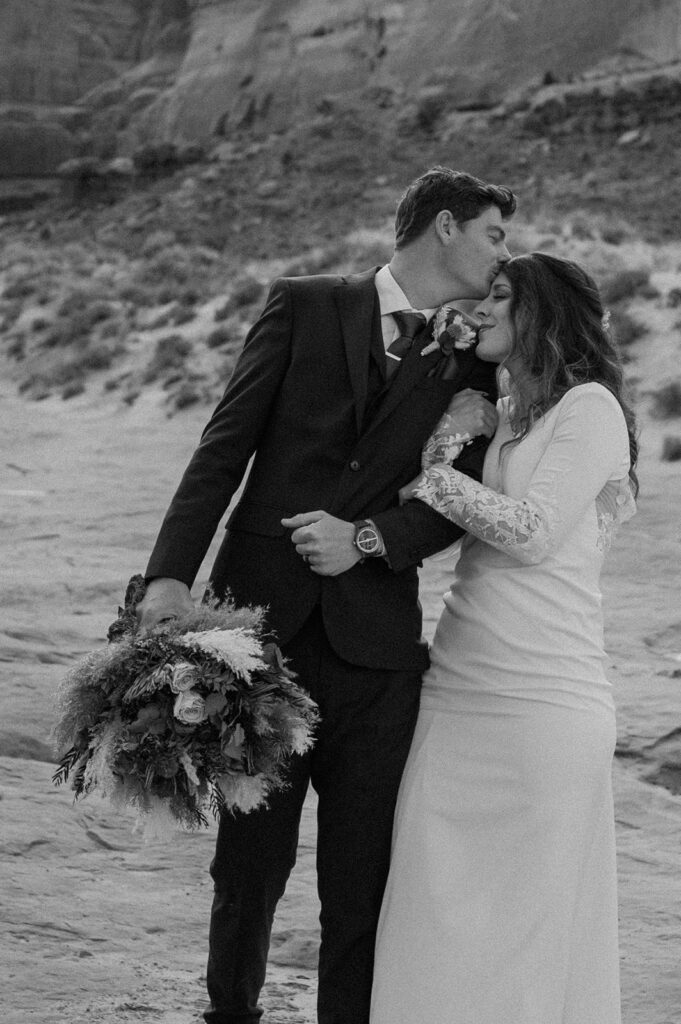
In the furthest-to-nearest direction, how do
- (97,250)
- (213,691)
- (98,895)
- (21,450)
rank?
(97,250) → (21,450) → (98,895) → (213,691)

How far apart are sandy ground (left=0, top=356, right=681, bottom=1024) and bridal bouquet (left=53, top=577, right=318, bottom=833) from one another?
72 centimetres

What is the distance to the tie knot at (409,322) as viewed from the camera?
10.6 feet

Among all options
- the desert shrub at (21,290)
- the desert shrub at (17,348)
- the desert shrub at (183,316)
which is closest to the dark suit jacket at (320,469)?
the desert shrub at (183,316)

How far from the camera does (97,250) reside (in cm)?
2816

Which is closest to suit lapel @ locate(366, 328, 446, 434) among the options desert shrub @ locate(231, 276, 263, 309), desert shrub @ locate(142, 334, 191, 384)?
desert shrub @ locate(142, 334, 191, 384)

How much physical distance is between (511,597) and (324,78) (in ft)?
145

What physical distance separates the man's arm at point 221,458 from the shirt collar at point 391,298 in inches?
9.4

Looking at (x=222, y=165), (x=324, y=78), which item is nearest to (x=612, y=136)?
Answer: (x=222, y=165)

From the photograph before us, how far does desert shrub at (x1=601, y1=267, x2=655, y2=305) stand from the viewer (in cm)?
1448

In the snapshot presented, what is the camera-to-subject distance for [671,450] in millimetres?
10469

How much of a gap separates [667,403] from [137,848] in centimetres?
782

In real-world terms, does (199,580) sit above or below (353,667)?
below

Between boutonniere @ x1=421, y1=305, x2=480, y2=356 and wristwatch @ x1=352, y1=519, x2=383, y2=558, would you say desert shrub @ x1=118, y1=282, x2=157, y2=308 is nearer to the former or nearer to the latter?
boutonniere @ x1=421, y1=305, x2=480, y2=356

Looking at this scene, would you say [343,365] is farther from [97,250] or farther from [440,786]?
[97,250]
